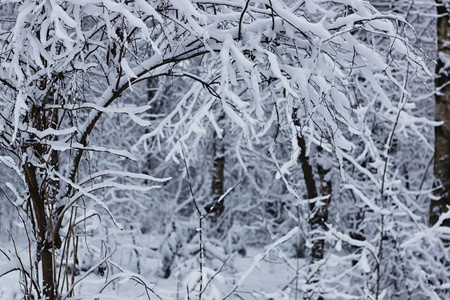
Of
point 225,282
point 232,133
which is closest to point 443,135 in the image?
point 232,133

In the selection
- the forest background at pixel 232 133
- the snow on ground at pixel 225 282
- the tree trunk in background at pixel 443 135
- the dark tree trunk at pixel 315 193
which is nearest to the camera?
the forest background at pixel 232 133

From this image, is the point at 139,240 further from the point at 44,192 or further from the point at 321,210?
the point at 44,192

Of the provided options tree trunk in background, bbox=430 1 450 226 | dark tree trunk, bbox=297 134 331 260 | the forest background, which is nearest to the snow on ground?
the forest background

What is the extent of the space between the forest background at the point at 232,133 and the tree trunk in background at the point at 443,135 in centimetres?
2

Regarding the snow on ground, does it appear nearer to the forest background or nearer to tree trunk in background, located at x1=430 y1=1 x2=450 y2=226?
the forest background

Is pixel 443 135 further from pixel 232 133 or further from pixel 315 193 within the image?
pixel 232 133

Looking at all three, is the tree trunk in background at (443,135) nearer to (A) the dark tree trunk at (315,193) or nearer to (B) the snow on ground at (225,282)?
(A) the dark tree trunk at (315,193)

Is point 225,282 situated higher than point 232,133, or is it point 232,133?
point 232,133

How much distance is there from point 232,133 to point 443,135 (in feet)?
9.16

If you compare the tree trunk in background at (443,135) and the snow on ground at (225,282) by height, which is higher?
the tree trunk in background at (443,135)

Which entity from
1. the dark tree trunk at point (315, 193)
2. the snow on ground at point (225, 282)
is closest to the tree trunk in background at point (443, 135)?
the dark tree trunk at point (315, 193)

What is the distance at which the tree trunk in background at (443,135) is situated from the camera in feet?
18.5

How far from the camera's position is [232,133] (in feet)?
14.5

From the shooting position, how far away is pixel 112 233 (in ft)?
32.7
